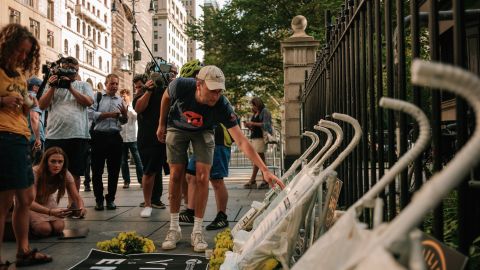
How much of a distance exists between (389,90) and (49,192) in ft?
13.4

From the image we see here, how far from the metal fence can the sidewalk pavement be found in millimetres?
1863

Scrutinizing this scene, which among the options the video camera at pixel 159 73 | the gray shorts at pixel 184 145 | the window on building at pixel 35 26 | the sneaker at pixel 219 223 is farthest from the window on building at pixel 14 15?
the gray shorts at pixel 184 145

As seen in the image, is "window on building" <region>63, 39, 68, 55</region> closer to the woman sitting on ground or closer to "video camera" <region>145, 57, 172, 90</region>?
"video camera" <region>145, 57, 172, 90</region>

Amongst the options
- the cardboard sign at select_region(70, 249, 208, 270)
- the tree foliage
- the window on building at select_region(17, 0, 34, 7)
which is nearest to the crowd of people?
the cardboard sign at select_region(70, 249, 208, 270)

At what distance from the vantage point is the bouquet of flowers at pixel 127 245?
13.4 feet

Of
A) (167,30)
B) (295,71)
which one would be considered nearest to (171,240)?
(295,71)

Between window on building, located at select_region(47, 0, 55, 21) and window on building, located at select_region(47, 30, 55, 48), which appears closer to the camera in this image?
window on building, located at select_region(47, 30, 55, 48)

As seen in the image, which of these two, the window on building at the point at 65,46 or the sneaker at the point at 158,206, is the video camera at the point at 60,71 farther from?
the window on building at the point at 65,46

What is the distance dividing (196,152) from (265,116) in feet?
16.6

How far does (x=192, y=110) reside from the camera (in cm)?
439

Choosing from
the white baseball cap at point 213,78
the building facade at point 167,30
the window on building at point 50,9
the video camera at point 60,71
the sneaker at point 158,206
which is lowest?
the sneaker at point 158,206

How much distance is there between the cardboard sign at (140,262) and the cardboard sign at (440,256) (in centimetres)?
256

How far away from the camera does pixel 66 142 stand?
593cm

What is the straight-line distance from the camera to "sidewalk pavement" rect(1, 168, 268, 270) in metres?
4.22
